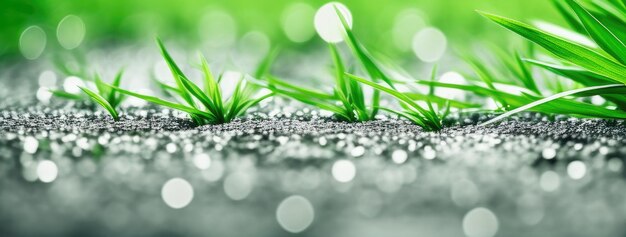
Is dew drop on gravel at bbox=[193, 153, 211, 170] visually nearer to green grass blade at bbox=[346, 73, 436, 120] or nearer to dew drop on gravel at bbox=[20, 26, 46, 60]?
green grass blade at bbox=[346, 73, 436, 120]

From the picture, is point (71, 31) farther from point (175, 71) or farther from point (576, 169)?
point (576, 169)

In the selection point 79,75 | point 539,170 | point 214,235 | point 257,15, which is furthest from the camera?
point 257,15

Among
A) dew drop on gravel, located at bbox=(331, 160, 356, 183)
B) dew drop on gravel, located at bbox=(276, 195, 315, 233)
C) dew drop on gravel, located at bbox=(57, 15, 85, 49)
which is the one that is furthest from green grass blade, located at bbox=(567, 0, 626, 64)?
dew drop on gravel, located at bbox=(57, 15, 85, 49)

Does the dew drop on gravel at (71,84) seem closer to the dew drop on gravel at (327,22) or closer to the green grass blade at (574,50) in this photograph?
the green grass blade at (574,50)

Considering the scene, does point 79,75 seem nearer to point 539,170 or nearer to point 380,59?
point 380,59

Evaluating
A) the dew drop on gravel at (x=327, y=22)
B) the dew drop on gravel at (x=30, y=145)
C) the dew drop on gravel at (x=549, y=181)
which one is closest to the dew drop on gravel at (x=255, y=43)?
the dew drop on gravel at (x=327, y=22)

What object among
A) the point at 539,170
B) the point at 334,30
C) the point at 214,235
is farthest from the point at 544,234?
the point at 334,30
